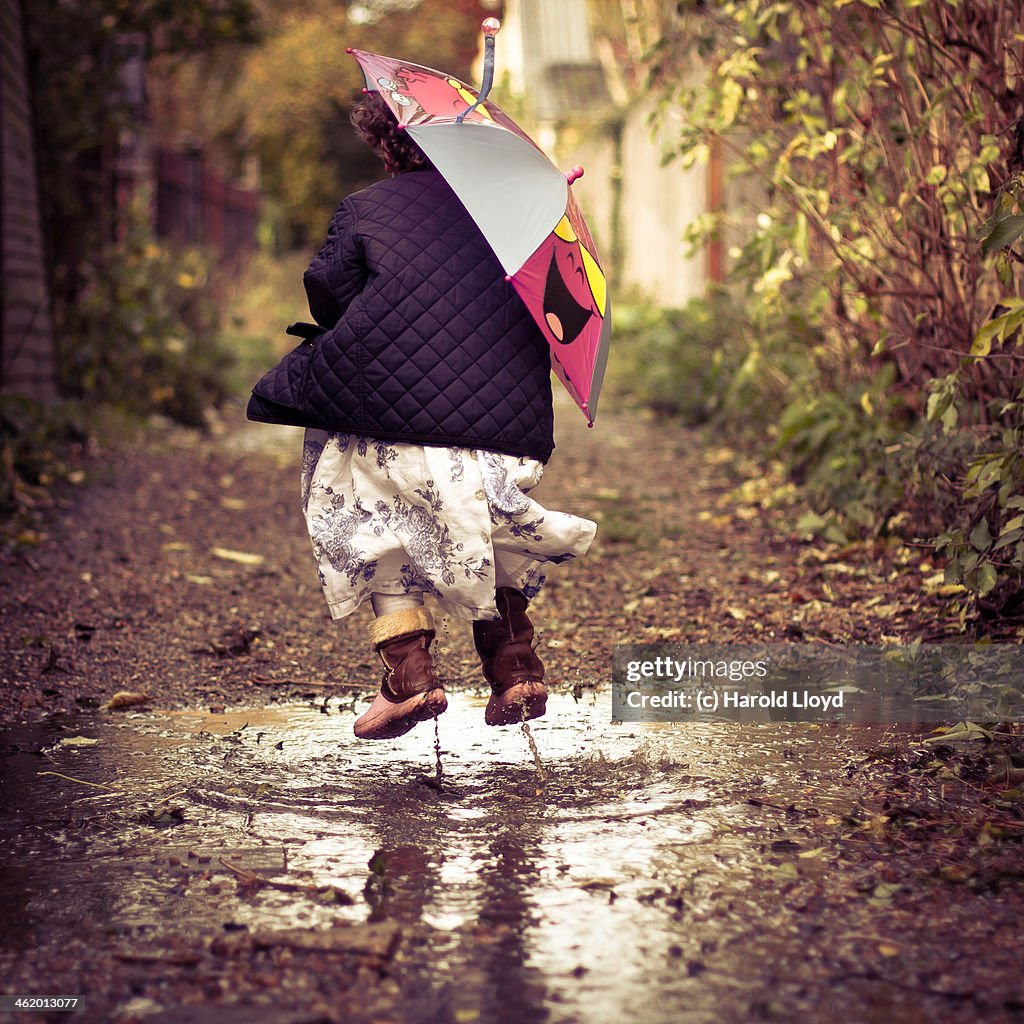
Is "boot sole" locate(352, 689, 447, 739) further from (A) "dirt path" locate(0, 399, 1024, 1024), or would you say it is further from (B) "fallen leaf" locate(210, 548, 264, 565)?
(B) "fallen leaf" locate(210, 548, 264, 565)

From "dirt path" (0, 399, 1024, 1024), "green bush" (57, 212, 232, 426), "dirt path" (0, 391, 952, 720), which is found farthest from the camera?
Result: "green bush" (57, 212, 232, 426)

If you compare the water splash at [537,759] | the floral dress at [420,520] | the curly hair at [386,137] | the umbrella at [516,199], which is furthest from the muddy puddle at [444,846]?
the curly hair at [386,137]

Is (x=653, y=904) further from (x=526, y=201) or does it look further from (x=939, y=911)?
(x=526, y=201)

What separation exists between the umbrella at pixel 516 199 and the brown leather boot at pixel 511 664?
1.91 feet

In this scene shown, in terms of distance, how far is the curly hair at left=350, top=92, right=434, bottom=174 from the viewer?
375 cm

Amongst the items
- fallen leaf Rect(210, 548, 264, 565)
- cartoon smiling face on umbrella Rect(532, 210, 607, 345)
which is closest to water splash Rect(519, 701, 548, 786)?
cartoon smiling face on umbrella Rect(532, 210, 607, 345)

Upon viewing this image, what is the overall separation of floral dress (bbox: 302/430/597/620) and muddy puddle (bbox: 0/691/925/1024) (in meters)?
0.49

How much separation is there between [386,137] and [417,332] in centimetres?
58

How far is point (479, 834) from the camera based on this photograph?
128 inches

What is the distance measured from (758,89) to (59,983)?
4.95 m

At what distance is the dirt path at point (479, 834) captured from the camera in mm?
2465

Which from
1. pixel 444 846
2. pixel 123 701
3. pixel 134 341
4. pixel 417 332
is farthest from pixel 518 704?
pixel 134 341

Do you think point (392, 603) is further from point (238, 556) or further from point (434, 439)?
point (238, 556)

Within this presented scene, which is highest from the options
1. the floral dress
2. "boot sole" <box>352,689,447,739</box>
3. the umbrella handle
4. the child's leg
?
the umbrella handle
